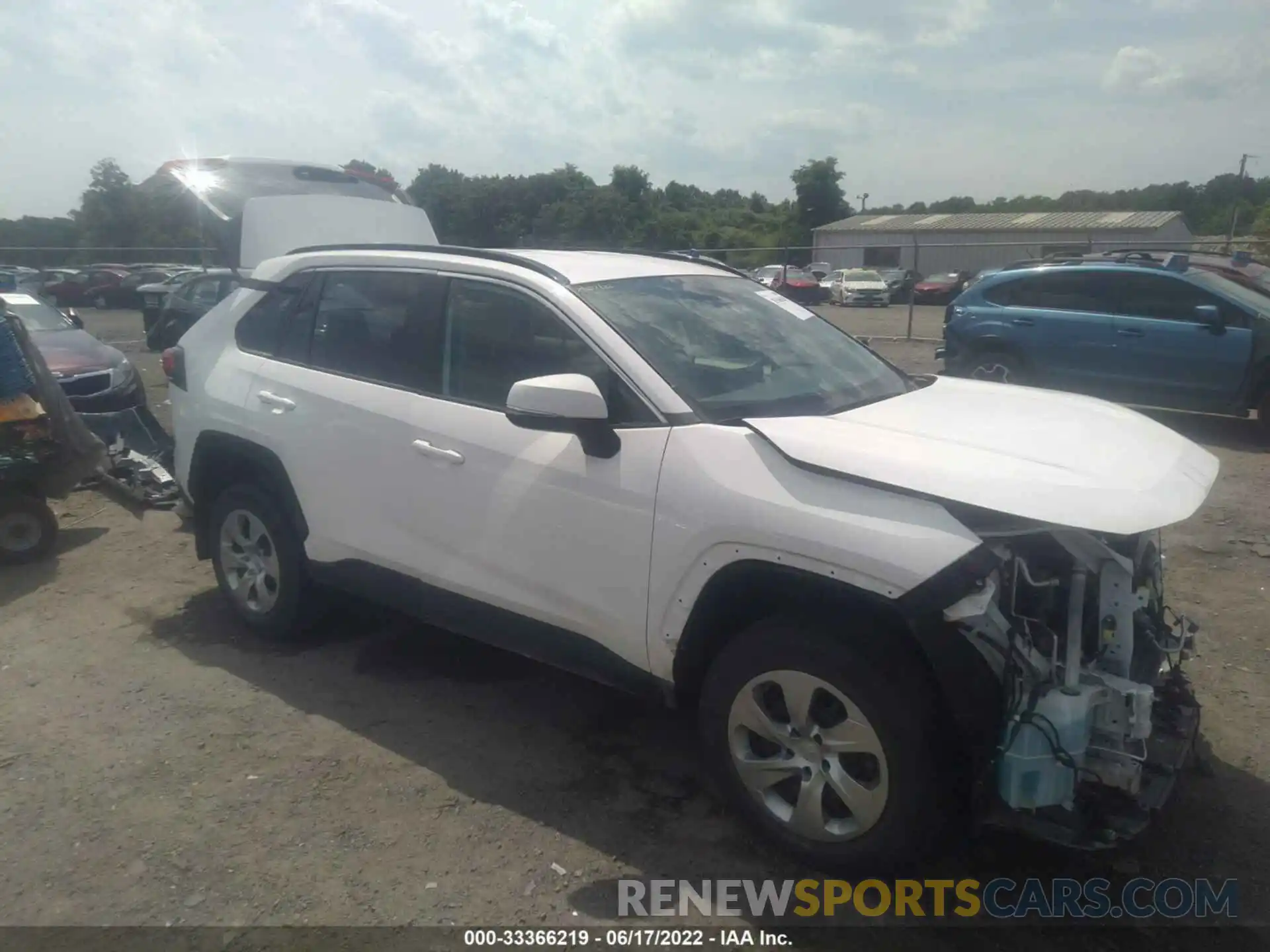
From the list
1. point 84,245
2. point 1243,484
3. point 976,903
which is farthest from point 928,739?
point 84,245

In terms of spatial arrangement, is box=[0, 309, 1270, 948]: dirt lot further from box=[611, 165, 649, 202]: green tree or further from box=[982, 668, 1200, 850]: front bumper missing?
box=[611, 165, 649, 202]: green tree

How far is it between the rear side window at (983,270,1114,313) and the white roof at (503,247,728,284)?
23.4 feet

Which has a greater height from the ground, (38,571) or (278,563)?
(278,563)

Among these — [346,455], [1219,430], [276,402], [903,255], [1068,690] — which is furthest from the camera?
[903,255]

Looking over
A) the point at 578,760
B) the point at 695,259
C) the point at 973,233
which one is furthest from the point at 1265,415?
the point at 973,233

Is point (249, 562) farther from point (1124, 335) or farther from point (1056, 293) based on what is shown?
point (1056, 293)

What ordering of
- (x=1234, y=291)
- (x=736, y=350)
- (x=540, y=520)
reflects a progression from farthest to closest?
(x=1234, y=291) < (x=736, y=350) < (x=540, y=520)

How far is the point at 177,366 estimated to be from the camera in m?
5.08

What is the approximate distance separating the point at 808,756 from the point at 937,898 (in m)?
0.60

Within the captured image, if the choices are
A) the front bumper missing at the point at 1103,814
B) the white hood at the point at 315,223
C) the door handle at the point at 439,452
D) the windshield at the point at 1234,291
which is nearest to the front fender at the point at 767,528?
the front bumper missing at the point at 1103,814

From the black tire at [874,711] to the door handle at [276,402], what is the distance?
2434mm

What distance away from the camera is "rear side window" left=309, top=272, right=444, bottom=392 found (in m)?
4.05

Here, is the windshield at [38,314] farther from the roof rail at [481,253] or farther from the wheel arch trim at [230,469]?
the roof rail at [481,253]

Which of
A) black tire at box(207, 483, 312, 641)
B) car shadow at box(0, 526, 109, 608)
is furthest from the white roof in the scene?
car shadow at box(0, 526, 109, 608)
